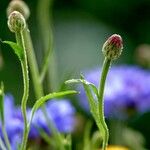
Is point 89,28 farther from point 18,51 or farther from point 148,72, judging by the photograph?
point 18,51

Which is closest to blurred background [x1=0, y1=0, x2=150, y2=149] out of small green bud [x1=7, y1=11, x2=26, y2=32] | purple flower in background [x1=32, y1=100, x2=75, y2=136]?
purple flower in background [x1=32, y1=100, x2=75, y2=136]

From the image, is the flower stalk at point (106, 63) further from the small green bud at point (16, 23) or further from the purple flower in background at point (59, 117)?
the purple flower in background at point (59, 117)

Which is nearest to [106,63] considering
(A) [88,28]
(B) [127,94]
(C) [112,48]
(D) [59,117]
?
(C) [112,48]

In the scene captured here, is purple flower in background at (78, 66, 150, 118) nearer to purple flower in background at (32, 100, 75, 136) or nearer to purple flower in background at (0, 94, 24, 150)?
purple flower in background at (32, 100, 75, 136)

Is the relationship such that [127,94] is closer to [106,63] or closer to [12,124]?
[12,124]

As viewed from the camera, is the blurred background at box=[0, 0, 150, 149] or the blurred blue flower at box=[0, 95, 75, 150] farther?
the blurred background at box=[0, 0, 150, 149]

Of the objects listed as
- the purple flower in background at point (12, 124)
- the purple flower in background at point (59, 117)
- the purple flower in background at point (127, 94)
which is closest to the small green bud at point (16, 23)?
the purple flower in background at point (12, 124)
